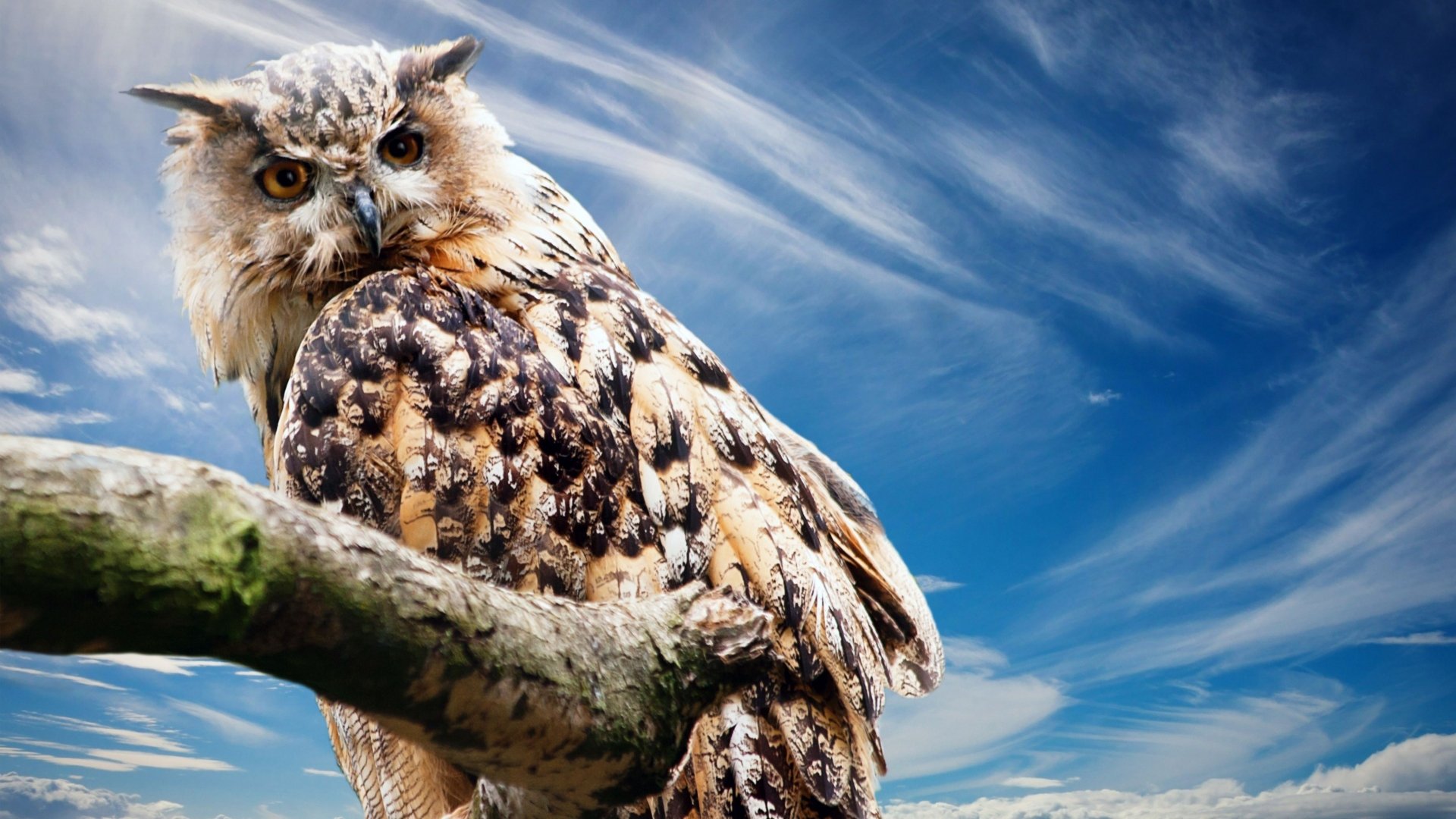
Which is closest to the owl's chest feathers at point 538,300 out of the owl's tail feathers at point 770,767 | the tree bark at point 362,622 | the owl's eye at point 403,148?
the owl's eye at point 403,148

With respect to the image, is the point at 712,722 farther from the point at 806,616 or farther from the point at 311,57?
the point at 311,57

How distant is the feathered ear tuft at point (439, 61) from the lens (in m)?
2.50

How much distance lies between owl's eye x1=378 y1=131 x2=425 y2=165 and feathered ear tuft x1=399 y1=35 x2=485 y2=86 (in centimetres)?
13

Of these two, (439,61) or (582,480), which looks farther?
(439,61)

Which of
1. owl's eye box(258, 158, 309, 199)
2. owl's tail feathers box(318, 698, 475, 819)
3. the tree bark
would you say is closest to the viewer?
the tree bark

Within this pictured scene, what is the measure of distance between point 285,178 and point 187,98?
32 cm

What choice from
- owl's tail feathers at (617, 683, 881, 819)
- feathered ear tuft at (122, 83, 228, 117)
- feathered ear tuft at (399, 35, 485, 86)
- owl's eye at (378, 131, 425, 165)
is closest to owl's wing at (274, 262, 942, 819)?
owl's tail feathers at (617, 683, 881, 819)

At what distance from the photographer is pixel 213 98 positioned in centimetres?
241

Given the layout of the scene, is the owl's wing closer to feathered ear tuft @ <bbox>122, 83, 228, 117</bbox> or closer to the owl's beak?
the owl's beak

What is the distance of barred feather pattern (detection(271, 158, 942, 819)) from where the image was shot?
189 centimetres

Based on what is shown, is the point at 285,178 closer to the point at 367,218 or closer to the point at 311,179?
the point at 311,179

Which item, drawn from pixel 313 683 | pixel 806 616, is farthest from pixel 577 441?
pixel 313 683

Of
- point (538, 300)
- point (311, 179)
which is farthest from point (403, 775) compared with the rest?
point (311, 179)

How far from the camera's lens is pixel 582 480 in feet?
6.44
